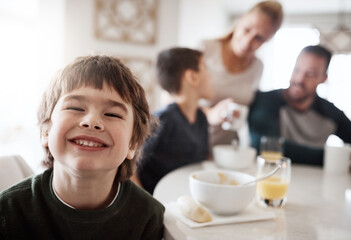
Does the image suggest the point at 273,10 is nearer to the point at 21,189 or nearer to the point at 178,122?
the point at 178,122

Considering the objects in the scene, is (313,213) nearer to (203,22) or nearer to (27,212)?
(27,212)

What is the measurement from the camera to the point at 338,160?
1392mm

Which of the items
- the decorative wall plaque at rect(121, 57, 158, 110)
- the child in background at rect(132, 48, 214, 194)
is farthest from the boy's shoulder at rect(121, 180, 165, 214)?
the decorative wall plaque at rect(121, 57, 158, 110)

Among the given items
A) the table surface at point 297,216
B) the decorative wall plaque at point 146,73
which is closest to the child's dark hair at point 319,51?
the table surface at point 297,216

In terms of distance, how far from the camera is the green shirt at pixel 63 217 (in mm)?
721

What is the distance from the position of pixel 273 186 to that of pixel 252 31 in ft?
3.39

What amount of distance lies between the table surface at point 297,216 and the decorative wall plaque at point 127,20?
2.09m

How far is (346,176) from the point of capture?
1.36m

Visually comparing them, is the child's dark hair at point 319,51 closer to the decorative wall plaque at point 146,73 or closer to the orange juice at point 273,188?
the orange juice at point 273,188

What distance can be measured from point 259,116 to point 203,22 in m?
2.47

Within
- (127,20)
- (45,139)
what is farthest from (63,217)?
(127,20)

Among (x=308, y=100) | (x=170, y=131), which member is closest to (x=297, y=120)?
(x=308, y=100)

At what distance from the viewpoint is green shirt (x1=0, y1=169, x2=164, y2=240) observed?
72cm

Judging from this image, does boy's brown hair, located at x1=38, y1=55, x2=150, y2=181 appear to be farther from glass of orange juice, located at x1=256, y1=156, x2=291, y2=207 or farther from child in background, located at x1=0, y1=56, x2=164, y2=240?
glass of orange juice, located at x1=256, y1=156, x2=291, y2=207
